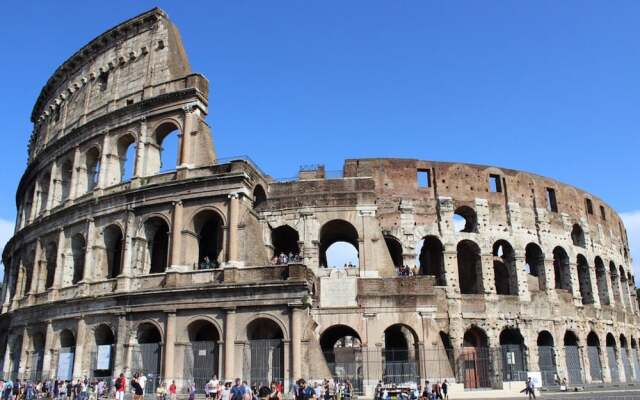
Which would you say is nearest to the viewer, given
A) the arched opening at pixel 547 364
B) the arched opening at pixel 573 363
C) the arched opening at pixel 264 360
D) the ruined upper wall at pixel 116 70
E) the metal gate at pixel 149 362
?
the arched opening at pixel 264 360

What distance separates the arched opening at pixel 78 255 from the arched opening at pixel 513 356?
1842 centimetres

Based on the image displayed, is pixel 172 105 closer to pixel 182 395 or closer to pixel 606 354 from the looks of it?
pixel 182 395

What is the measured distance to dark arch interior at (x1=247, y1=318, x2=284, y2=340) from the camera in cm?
1963

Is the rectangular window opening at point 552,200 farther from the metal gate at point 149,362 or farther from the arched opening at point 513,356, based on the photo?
the metal gate at point 149,362

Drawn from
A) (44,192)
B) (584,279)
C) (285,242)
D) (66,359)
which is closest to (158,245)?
(66,359)

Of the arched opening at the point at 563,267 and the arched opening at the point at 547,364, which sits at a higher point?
the arched opening at the point at 563,267

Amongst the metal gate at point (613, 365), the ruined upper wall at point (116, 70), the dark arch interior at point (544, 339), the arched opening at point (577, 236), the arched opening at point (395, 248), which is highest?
the ruined upper wall at point (116, 70)

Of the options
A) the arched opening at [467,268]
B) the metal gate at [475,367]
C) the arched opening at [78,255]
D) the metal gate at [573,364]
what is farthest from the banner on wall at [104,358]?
the metal gate at [573,364]

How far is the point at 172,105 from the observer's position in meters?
22.7

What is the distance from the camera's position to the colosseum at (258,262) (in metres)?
19.6

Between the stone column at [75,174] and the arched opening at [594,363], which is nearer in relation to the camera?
the stone column at [75,174]

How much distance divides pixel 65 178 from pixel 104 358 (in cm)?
1060

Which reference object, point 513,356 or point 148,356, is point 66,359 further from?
point 513,356

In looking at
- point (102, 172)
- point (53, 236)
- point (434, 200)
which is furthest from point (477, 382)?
point (53, 236)
